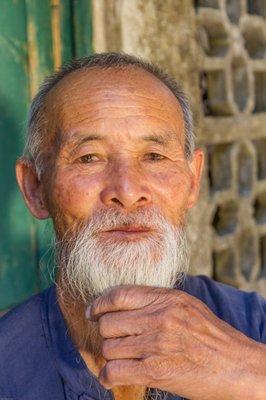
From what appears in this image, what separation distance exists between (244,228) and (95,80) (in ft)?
4.88

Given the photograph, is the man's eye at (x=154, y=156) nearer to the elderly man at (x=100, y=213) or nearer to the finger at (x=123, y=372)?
the elderly man at (x=100, y=213)

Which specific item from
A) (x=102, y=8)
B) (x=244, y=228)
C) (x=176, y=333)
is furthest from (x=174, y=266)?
(x=244, y=228)

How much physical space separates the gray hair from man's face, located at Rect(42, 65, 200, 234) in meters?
0.03

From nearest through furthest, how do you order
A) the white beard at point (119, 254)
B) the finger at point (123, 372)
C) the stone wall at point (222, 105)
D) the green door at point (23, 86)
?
1. the finger at point (123, 372)
2. the white beard at point (119, 254)
3. the green door at point (23, 86)
4. the stone wall at point (222, 105)

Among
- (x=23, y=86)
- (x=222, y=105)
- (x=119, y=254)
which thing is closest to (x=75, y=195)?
(x=119, y=254)

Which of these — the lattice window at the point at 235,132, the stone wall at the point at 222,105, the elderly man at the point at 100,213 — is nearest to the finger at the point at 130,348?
the elderly man at the point at 100,213

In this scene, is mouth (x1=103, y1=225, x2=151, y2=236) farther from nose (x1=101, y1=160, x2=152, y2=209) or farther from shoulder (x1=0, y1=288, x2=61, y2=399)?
shoulder (x1=0, y1=288, x2=61, y2=399)

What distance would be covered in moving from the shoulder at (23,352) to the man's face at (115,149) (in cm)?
24

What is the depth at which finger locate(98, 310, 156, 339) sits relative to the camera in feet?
5.37

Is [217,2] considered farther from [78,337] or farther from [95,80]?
[78,337]

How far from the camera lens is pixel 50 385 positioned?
204 centimetres

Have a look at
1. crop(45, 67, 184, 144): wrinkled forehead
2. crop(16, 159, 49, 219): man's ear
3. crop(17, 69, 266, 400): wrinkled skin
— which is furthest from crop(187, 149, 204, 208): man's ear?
crop(16, 159, 49, 219): man's ear

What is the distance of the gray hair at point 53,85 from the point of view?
2.24 metres

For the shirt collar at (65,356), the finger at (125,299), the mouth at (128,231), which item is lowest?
the shirt collar at (65,356)
